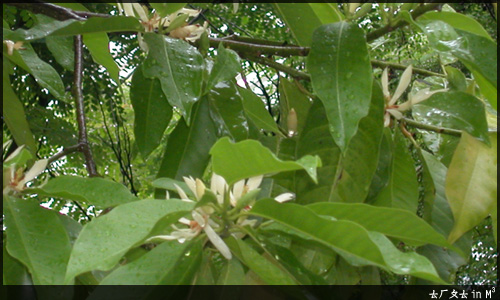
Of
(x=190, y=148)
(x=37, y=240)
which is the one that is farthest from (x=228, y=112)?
(x=37, y=240)

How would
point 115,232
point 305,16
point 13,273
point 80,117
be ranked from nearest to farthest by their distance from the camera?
point 115,232 → point 13,273 → point 305,16 → point 80,117

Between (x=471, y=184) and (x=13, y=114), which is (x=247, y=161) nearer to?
(x=471, y=184)

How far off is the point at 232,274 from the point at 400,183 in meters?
0.28

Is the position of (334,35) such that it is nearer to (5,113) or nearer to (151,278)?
(151,278)

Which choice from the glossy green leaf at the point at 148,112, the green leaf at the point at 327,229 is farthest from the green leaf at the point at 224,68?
the green leaf at the point at 327,229

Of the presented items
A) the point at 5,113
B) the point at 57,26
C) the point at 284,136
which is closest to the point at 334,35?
the point at 284,136

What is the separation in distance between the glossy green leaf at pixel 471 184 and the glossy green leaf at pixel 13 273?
1.55 ft

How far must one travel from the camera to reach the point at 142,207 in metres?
0.49

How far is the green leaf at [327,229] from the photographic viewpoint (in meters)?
0.45

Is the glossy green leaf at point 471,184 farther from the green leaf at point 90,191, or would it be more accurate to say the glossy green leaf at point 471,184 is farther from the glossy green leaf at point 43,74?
the glossy green leaf at point 43,74

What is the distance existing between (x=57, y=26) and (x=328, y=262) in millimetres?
413

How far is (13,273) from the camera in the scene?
590mm

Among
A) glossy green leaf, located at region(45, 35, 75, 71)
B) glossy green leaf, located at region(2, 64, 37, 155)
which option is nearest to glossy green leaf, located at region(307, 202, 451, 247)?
glossy green leaf, located at region(2, 64, 37, 155)

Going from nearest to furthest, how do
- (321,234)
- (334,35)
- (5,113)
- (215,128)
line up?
(321,234)
(334,35)
(215,128)
(5,113)
